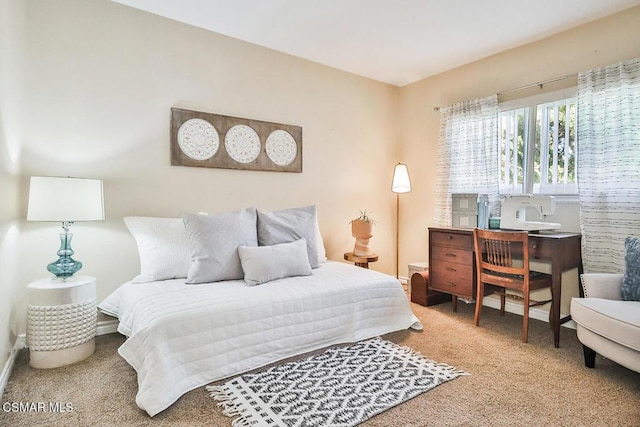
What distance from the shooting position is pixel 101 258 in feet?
8.41

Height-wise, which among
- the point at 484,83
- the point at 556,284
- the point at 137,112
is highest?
the point at 484,83

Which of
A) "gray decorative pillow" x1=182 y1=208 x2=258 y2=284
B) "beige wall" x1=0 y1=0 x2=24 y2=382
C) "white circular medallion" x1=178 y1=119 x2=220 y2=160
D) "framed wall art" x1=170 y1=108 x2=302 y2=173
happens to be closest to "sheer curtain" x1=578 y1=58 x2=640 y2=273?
"framed wall art" x1=170 y1=108 x2=302 y2=173

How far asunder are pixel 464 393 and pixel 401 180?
253 centimetres

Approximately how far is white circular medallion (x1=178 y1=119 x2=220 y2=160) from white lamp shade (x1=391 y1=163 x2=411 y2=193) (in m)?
2.03

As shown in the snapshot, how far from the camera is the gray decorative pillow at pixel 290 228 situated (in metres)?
2.78

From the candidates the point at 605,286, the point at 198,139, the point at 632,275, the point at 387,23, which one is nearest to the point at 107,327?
the point at 198,139

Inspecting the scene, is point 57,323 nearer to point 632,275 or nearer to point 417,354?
point 417,354

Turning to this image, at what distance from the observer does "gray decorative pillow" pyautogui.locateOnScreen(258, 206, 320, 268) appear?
2781mm

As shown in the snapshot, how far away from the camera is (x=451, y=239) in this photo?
10.4 feet

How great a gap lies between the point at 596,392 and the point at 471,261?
4.30ft

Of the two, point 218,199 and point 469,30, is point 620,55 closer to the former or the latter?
point 469,30

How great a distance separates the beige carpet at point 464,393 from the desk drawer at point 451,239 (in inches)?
34.3

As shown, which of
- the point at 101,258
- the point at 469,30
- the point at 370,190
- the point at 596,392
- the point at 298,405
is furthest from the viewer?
the point at 370,190

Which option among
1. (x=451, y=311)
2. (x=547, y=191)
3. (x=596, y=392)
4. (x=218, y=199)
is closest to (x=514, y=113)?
(x=547, y=191)
